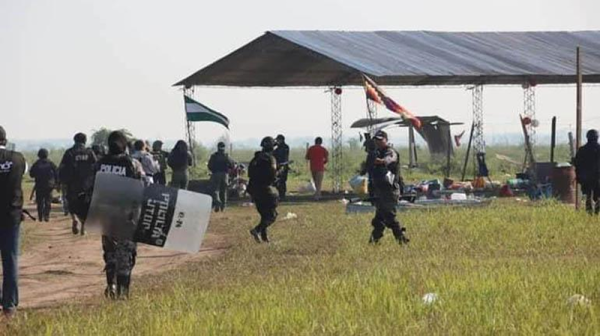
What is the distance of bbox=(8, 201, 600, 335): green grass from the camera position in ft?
28.4

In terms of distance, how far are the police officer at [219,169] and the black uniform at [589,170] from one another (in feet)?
28.2

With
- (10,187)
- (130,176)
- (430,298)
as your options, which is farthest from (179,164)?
(430,298)

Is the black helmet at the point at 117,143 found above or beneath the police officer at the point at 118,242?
above

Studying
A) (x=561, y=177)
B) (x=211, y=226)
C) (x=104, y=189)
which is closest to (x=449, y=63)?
(x=561, y=177)

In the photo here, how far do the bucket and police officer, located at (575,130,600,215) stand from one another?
23.3 ft

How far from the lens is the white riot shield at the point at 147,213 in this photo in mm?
11289

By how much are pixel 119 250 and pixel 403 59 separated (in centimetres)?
2116

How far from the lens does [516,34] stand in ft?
127

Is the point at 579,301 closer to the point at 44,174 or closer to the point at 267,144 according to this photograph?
the point at 267,144

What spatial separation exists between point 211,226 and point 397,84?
1147cm

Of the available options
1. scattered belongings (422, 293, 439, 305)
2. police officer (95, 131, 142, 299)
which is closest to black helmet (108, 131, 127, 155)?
police officer (95, 131, 142, 299)

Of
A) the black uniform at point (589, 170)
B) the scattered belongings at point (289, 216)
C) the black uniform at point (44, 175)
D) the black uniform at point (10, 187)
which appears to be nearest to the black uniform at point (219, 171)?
the scattered belongings at point (289, 216)

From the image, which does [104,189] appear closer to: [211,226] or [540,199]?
[211,226]

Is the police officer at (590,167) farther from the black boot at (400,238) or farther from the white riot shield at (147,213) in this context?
the white riot shield at (147,213)
